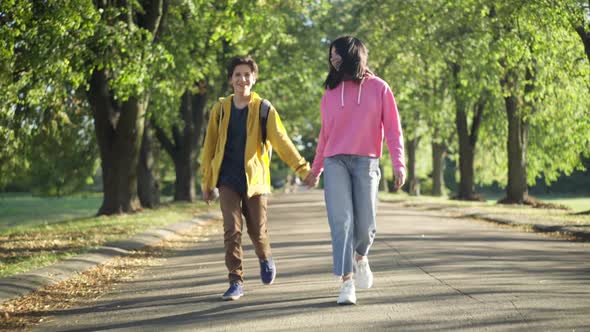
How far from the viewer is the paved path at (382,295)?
6.39 m

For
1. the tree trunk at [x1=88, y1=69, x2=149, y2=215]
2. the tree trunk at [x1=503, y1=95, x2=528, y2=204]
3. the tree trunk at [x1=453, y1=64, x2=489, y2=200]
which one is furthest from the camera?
the tree trunk at [x1=453, y1=64, x2=489, y2=200]

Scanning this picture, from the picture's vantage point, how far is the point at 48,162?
34.8 meters

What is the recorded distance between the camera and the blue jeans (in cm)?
722

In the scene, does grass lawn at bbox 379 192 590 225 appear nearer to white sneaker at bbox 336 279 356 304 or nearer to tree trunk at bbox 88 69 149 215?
tree trunk at bbox 88 69 149 215

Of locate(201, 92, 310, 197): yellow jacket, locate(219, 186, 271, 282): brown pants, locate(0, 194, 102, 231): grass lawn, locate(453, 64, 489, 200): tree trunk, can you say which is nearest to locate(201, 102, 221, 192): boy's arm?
locate(201, 92, 310, 197): yellow jacket

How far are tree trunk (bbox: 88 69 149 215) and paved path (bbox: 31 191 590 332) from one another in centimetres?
1023

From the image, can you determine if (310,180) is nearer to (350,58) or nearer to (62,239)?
(350,58)

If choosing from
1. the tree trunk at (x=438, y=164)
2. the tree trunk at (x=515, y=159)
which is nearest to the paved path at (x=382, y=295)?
the tree trunk at (x=515, y=159)

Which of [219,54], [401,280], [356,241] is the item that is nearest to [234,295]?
[356,241]

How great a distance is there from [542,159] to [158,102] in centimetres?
1886

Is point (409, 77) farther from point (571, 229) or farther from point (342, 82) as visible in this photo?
point (342, 82)

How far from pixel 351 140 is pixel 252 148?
996mm

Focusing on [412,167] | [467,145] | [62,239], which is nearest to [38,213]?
[467,145]

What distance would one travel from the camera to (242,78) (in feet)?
25.5
